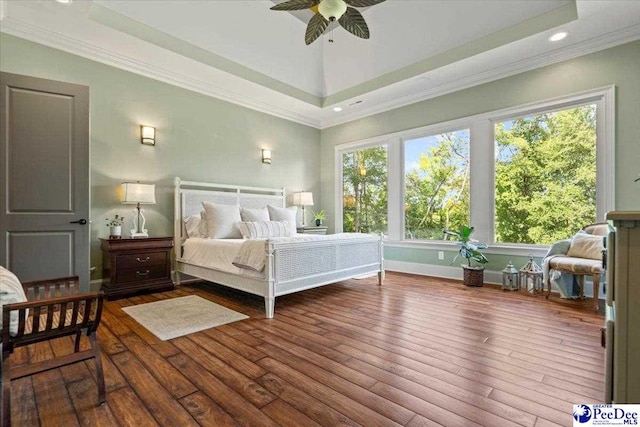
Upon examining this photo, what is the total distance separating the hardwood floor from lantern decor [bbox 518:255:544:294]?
2.30ft

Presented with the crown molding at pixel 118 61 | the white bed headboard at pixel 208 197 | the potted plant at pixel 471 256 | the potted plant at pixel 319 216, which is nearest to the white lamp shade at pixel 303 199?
the white bed headboard at pixel 208 197

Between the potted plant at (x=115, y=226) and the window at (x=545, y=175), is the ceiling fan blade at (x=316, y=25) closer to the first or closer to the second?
the window at (x=545, y=175)

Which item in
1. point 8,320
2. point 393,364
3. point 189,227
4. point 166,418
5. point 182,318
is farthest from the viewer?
point 189,227

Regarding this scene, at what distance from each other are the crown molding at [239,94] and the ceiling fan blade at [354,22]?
2.36 m

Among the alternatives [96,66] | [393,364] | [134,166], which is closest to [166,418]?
[393,364]

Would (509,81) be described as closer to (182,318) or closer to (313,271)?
(313,271)

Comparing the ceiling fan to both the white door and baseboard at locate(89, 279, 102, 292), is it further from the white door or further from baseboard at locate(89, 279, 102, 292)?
baseboard at locate(89, 279, 102, 292)

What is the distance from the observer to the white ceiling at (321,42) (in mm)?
3295

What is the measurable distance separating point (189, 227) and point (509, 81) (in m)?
5.06

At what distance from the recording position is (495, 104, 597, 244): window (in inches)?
148

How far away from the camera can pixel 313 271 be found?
343 centimetres

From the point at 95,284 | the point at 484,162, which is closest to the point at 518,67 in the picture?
the point at 484,162

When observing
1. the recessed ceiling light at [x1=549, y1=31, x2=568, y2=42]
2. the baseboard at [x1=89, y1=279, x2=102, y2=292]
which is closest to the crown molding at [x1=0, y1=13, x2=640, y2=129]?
the recessed ceiling light at [x1=549, y1=31, x2=568, y2=42]

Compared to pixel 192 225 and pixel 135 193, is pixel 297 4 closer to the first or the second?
pixel 135 193
